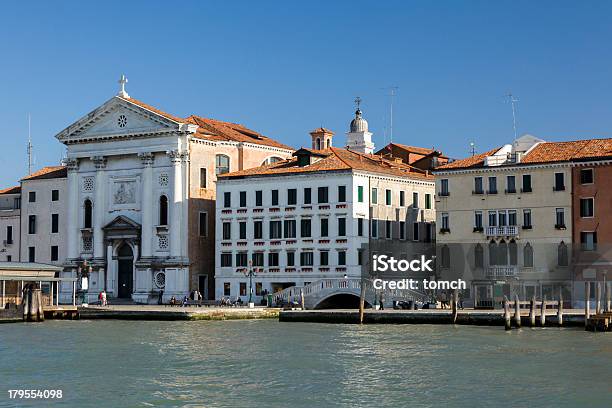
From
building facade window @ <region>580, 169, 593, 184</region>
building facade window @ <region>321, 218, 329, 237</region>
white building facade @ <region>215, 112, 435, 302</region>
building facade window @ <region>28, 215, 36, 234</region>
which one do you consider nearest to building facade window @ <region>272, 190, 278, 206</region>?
white building facade @ <region>215, 112, 435, 302</region>

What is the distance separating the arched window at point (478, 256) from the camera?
5541 cm

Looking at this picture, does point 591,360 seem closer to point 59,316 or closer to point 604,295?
point 604,295

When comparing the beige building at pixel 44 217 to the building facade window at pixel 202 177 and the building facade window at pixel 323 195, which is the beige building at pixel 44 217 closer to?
the building facade window at pixel 202 177

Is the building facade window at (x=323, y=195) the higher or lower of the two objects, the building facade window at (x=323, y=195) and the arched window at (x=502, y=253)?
the higher

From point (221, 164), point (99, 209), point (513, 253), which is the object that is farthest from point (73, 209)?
point (513, 253)

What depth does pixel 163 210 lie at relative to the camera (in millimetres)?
64562

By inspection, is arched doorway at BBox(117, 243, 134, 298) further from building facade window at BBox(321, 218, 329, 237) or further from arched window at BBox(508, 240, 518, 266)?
arched window at BBox(508, 240, 518, 266)

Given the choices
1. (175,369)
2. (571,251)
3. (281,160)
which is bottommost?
(175,369)

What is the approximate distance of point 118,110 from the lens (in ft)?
217

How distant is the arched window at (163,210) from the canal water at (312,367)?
18.9 meters

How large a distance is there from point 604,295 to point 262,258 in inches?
691

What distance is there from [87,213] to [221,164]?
25.5ft

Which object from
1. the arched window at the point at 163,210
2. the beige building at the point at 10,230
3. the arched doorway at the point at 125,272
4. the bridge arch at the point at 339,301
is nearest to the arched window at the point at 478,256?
the bridge arch at the point at 339,301

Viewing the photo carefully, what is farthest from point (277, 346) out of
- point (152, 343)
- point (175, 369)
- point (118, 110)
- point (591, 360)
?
point (118, 110)
